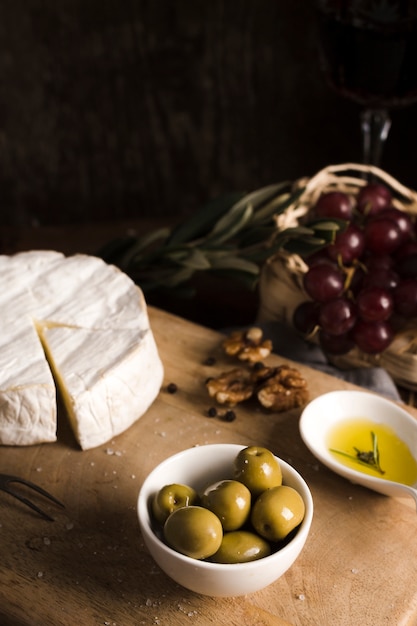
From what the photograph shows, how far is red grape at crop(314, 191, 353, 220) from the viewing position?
1.76 m

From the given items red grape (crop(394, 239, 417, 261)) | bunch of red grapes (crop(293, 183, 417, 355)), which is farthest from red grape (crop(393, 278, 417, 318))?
red grape (crop(394, 239, 417, 261))

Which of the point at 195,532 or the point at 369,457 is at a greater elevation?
the point at 195,532

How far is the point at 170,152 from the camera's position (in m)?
2.48

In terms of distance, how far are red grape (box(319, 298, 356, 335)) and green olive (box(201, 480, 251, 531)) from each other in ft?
1.73

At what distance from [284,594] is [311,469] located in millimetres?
277

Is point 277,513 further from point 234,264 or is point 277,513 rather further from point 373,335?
point 234,264

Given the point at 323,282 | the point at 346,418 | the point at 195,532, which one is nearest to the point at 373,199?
the point at 323,282

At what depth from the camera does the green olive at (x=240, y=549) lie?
110 cm

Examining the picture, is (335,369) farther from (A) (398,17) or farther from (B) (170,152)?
(B) (170,152)

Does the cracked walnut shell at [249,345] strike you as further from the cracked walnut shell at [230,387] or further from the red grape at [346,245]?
the red grape at [346,245]

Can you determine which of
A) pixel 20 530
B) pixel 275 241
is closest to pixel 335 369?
pixel 275 241

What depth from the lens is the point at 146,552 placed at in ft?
4.12

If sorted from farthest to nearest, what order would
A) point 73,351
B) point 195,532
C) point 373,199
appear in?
1. point 373,199
2. point 73,351
3. point 195,532

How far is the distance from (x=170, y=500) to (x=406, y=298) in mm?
688
